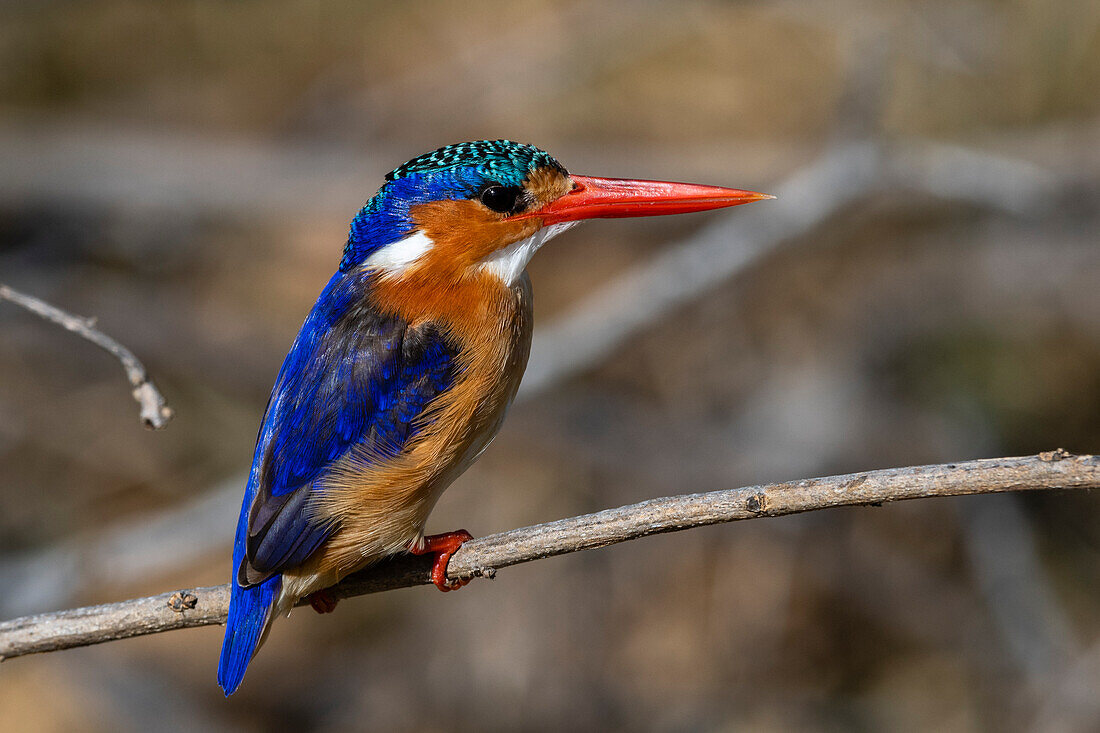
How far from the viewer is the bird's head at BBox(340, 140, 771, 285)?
216 centimetres

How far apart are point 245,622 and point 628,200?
1.10m

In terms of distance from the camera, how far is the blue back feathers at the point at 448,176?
215 cm

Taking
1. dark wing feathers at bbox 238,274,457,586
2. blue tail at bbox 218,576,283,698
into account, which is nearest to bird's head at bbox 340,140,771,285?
dark wing feathers at bbox 238,274,457,586

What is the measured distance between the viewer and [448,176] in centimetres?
216

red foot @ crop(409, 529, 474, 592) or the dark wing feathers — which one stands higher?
the dark wing feathers

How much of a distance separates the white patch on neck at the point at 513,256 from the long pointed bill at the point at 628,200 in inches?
1.2

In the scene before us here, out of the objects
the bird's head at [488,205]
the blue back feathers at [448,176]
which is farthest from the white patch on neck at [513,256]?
the blue back feathers at [448,176]

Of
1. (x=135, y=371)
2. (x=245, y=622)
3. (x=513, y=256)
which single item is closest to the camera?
(x=135, y=371)

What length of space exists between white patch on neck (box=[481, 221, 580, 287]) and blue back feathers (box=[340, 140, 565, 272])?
12 cm

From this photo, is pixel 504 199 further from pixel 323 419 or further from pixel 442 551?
pixel 442 551

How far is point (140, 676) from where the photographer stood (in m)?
3.98

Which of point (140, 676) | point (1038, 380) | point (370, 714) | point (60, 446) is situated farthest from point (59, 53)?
point (1038, 380)

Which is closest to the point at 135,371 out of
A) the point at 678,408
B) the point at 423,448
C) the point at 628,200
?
the point at 423,448

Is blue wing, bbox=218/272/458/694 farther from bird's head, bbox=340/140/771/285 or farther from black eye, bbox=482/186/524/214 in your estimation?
black eye, bbox=482/186/524/214
